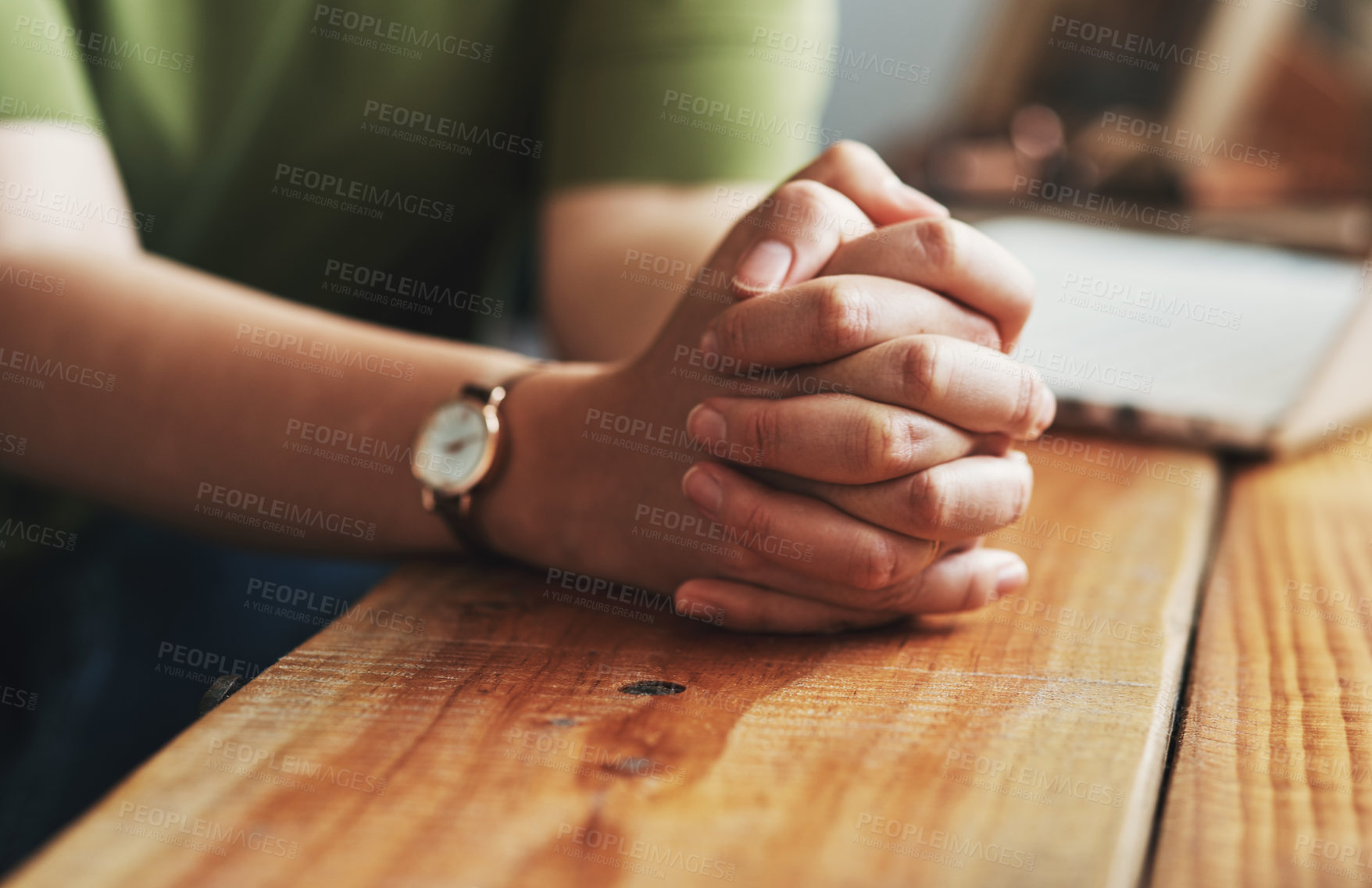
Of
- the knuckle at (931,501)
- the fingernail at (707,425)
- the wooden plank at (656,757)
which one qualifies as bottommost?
the wooden plank at (656,757)

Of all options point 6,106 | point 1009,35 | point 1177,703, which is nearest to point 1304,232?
point 1009,35

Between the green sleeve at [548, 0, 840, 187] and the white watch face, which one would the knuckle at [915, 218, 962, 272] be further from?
the green sleeve at [548, 0, 840, 187]

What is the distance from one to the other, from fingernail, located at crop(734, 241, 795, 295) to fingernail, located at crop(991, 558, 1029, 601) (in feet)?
0.59

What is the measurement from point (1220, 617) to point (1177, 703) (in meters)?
0.12

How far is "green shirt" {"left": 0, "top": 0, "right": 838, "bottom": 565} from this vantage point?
0.85 meters

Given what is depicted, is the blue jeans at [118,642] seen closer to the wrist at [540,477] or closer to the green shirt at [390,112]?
the wrist at [540,477]

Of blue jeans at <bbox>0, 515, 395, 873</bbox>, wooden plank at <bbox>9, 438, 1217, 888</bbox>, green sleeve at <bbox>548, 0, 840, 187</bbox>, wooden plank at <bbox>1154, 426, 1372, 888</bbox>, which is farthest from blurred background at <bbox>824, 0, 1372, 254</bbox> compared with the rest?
wooden plank at <bbox>9, 438, 1217, 888</bbox>

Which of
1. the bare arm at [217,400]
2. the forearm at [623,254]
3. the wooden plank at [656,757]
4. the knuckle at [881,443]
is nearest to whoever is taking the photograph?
the wooden plank at [656,757]

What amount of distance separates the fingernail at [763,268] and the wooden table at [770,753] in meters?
0.17

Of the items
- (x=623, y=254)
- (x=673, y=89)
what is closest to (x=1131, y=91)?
(x=673, y=89)

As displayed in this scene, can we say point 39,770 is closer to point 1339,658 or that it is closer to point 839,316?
point 839,316

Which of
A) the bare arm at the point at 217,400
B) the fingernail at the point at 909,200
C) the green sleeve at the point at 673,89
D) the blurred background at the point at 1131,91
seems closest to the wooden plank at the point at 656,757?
the bare arm at the point at 217,400

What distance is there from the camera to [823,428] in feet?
1.48

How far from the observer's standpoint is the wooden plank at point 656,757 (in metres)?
0.29
